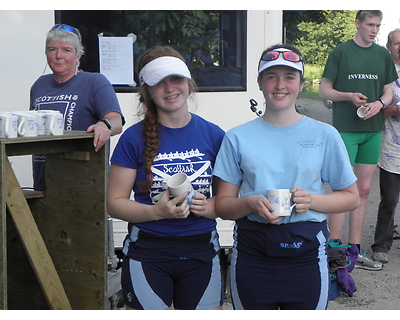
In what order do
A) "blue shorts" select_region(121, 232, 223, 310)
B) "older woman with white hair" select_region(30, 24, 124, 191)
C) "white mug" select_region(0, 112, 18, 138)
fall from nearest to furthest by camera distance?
"blue shorts" select_region(121, 232, 223, 310) < "white mug" select_region(0, 112, 18, 138) < "older woman with white hair" select_region(30, 24, 124, 191)

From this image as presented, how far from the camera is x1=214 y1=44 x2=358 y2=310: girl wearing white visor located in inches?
97.1

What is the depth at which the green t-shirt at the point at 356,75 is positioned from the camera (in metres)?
5.40

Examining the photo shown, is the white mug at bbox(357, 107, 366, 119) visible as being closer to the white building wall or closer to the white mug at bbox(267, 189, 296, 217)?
the white building wall

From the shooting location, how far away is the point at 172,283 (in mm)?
A: 2684

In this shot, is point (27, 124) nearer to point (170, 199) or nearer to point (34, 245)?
point (34, 245)

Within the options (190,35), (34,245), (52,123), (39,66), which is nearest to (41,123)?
(52,123)

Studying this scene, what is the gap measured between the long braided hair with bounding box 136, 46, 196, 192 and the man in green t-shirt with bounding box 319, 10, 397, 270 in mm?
2887

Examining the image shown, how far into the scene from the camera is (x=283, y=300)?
8.18ft

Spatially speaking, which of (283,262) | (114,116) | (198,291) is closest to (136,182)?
(198,291)

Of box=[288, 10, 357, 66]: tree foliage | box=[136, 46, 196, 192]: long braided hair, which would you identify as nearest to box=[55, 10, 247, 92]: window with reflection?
box=[136, 46, 196, 192]: long braided hair

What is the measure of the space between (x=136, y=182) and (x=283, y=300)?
826mm

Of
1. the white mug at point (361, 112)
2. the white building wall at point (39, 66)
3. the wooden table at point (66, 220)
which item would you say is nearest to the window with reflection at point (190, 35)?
the white building wall at point (39, 66)

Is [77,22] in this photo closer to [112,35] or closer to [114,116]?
[112,35]
